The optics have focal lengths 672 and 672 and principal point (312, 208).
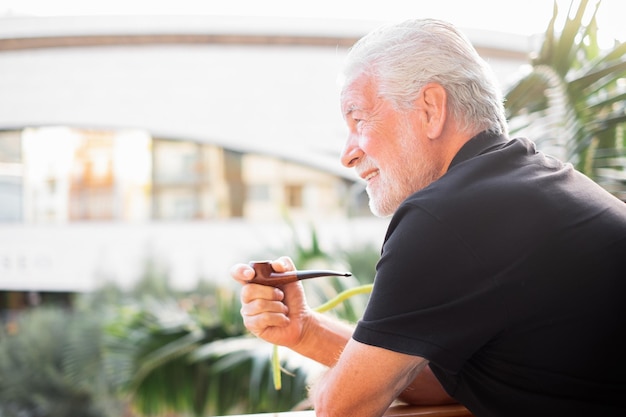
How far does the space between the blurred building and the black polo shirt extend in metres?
8.73

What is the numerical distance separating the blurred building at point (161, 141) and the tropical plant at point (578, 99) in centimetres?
770

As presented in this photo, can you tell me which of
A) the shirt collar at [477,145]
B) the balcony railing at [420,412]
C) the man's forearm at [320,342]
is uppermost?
the shirt collar at [477,145]

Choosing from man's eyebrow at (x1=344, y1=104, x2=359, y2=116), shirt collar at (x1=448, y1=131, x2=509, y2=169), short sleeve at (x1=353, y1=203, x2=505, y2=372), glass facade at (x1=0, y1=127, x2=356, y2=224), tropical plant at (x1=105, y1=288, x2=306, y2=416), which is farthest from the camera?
glass facade at (x1=0, y1=127, x2=356, y2=224)

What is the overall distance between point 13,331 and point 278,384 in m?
7.46

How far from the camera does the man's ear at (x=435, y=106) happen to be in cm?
100

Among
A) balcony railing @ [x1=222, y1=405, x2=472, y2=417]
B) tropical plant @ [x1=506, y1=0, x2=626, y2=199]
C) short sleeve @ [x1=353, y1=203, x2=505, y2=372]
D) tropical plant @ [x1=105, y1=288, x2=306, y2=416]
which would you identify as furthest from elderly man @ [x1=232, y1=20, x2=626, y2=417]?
tropical plant @ [x1=105, y1=288, x2=306, y2=416]

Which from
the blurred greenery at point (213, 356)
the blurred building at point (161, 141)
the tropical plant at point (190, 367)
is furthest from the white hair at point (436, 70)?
the blurred building at point (161, 141)

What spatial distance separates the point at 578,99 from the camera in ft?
5.81

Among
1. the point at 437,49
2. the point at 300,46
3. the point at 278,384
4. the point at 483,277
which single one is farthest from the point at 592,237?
the point at 300,46

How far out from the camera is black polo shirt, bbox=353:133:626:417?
79cm

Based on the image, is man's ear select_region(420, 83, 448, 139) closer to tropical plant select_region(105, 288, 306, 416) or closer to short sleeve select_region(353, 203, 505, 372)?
short sleeve select_region(353, 203, 505, 372)

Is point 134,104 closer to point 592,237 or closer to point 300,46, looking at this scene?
point 300,46

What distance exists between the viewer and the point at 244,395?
267 cm

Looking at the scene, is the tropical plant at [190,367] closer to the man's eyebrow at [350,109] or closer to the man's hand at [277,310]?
the man's hand at [277,310]
